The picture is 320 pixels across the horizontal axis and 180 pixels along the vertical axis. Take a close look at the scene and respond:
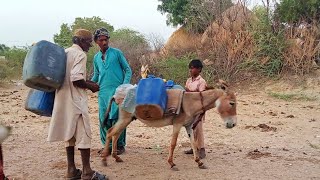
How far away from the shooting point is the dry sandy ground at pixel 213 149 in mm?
5430

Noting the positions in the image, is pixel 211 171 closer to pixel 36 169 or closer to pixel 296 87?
pixel 36 169

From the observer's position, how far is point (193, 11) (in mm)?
18781

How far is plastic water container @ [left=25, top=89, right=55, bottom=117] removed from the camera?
4695 millimetres

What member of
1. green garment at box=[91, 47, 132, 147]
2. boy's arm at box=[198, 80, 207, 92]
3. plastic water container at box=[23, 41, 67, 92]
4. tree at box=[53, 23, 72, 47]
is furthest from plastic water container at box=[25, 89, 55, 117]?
tree at box=[53, 23, 72, 47]

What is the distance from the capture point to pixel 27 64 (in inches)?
172

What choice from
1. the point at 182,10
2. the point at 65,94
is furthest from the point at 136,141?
the point at 182,10

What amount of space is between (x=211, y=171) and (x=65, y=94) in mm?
2254

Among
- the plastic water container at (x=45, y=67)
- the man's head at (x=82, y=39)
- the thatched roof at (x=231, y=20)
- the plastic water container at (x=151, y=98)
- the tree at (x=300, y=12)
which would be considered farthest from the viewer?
the thatched roof at (x=231, y=20)

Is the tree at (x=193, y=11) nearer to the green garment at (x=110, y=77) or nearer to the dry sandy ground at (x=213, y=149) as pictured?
the dry sandy ground at (x=213, y=149)

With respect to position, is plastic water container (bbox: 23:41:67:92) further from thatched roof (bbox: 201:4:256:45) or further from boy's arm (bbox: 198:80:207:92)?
thatched roof (bbox: 201:4:256:45)

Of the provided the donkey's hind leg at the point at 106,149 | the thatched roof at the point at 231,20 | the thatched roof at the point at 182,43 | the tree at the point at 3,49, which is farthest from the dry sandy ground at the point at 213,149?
the tree at the point at 3,49

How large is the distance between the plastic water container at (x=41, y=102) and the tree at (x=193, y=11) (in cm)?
1345

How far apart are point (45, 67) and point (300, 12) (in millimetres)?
13961

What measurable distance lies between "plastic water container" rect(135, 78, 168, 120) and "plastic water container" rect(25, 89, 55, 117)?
1.06 meters
